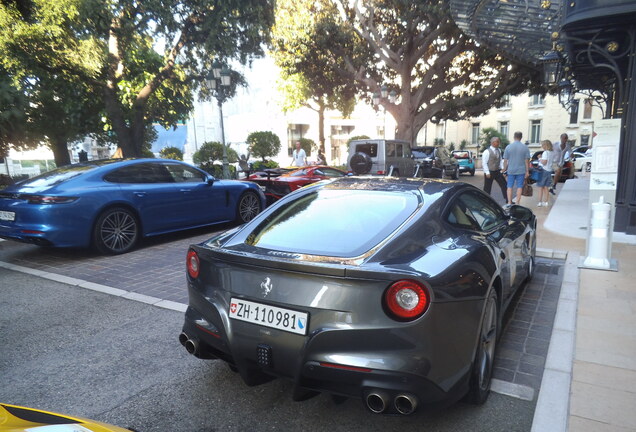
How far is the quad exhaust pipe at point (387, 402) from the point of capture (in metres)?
2.06

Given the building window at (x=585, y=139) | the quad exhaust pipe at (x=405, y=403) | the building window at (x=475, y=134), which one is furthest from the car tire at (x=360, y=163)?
the building window at (x=475, y=134)

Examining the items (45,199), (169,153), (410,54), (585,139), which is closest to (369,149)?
(410,54)

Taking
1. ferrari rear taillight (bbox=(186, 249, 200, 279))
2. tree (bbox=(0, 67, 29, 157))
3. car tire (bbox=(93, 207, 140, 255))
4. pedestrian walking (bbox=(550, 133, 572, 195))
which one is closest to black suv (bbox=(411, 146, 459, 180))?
pedestrian walking (bbox=(550, 133, 572, 195))

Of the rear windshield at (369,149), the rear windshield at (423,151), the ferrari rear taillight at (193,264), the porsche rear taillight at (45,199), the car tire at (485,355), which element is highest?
the rear windshield at (369,149)

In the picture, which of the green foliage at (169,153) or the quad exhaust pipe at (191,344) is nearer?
the quad exhaust pipe at (191,344)

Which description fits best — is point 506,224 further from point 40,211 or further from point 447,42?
point 447,42

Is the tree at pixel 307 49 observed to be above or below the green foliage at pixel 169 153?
above

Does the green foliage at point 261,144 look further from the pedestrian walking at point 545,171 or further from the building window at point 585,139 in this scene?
the building window at point 585,139

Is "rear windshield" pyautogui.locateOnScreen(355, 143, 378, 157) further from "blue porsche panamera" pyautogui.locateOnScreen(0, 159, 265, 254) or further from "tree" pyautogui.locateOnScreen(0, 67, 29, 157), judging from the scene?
"tree" pyautogui.locateOnScreen(0, 67, 29, 157)

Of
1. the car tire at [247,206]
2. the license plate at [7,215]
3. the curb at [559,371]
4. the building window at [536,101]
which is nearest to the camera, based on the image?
the curb at [559,371]

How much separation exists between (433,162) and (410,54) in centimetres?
542

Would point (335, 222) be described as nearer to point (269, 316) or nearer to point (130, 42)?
point (269, 316)

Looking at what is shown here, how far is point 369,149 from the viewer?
15758 mm

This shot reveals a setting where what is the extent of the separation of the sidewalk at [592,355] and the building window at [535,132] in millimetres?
41310
